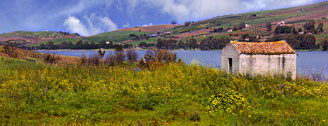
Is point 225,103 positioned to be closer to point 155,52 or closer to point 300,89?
point 300,89

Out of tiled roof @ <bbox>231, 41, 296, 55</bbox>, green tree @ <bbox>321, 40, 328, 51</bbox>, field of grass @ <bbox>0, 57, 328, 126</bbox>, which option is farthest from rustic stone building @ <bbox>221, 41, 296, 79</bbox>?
green tree @ <bbox>321, 40, 328, 51</bbox>

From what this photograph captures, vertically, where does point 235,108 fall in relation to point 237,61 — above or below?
below

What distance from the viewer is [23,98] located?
40.0ft

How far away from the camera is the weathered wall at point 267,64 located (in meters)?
20.1

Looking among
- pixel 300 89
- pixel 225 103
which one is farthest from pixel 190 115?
pixel 300 89

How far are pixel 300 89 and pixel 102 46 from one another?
482 ft

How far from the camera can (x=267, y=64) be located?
20.4 meters

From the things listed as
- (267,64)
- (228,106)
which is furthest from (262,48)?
(228,106)

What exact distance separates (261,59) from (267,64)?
27.5 inches

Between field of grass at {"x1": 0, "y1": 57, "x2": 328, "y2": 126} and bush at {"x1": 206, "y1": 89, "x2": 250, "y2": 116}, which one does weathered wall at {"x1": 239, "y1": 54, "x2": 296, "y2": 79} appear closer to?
field of grass at {"x1": 0, "y1": 57, "x2": 328, "y2": 126}

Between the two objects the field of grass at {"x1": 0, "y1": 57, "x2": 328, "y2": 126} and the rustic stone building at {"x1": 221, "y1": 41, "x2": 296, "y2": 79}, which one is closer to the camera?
the field of grass at {"x1": 0, "y1": 57, "x2": 328, "y2": 126}

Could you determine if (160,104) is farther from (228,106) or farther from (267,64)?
(267,64)

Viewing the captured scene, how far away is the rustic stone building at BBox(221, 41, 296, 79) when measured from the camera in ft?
65.8

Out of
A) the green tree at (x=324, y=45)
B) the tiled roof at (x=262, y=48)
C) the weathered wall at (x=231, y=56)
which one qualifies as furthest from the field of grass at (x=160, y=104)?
the green tree at (x=324, y=45)
